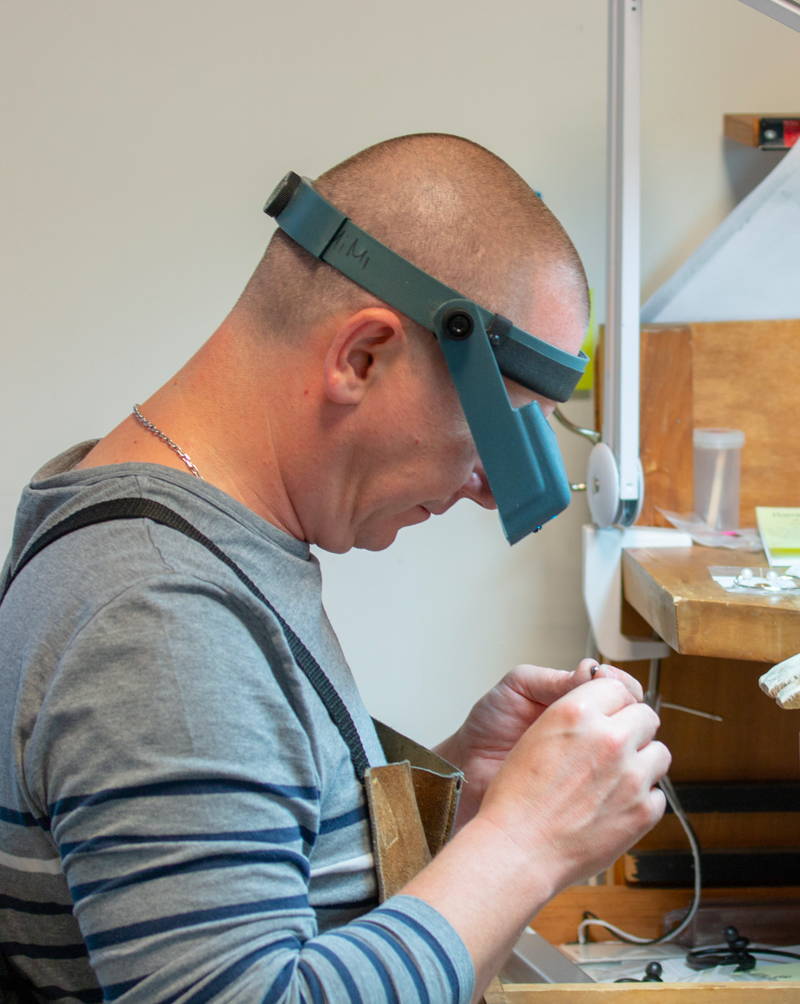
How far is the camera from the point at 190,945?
0.51 metres

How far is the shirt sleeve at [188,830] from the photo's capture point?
0.51m

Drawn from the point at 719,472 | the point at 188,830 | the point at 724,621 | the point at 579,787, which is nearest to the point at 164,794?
the point at 188,830

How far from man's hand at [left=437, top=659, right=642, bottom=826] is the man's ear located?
1.18 ft

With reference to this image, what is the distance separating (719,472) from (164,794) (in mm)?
1102

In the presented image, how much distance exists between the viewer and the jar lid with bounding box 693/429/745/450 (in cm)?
145

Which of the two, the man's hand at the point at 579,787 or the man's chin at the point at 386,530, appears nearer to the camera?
the man's hand at the point at 579,787

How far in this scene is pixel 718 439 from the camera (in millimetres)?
1453

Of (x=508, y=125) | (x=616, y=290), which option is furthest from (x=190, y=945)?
(x=508, y=125)

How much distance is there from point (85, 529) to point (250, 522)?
111mm

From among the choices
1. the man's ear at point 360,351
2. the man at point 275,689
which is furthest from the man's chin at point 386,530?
the man's ear at point 360,351

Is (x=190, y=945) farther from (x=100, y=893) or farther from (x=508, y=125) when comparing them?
(x=508, y=125)

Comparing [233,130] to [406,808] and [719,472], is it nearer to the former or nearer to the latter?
[719,472]

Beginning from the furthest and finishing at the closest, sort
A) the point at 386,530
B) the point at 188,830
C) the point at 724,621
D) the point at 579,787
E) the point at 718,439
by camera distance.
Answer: the point at 718,439
the point at 724,621
the point at 386,530
the point at 579,787
the point at 188,830

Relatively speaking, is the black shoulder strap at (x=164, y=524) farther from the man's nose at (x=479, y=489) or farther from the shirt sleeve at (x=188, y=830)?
the man's nose at (x=479, y=489)
